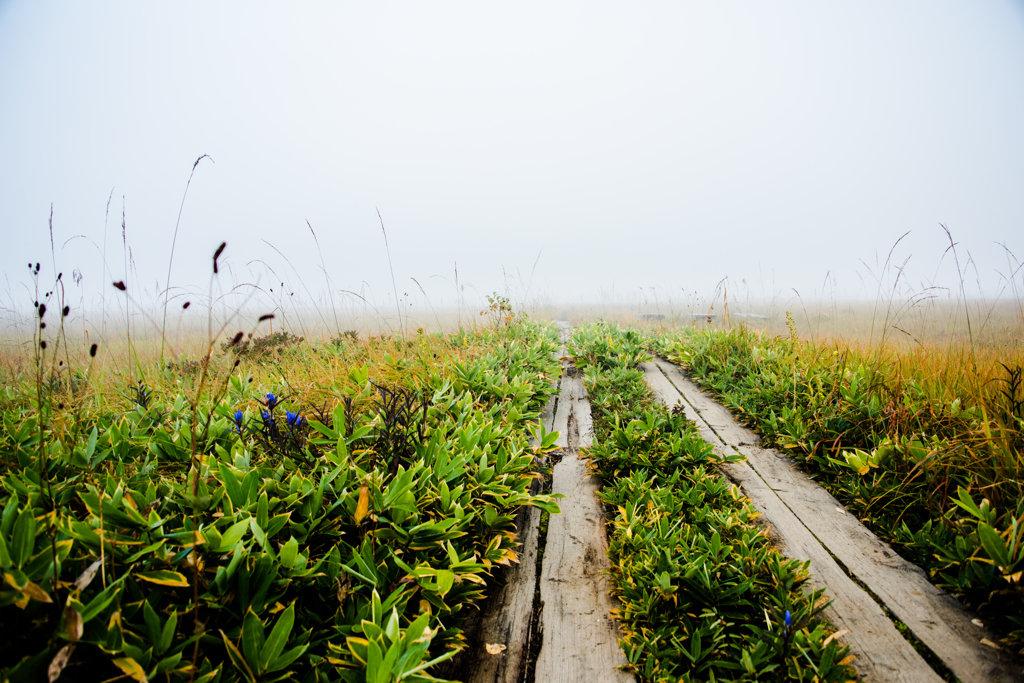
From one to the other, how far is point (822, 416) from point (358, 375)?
3.20 metres

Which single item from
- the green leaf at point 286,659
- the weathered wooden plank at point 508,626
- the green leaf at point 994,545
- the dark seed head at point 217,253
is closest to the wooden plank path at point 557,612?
the weathered wooden plank at point 508,626

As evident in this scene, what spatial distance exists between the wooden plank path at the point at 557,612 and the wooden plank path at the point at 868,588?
2.66 feet

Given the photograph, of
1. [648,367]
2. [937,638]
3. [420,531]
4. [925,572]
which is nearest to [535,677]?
[420,531]

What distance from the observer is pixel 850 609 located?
4.91 ft

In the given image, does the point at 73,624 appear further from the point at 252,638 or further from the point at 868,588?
the point at 868,588

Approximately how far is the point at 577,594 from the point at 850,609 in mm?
989

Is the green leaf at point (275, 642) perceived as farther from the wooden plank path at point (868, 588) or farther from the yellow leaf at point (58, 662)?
the wooden plank path at point (868, 588)

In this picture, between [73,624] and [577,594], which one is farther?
[577,594]

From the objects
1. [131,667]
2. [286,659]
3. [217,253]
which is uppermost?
[217,253]

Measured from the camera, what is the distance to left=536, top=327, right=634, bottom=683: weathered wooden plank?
1370 millimetres

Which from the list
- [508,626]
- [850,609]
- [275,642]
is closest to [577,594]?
[508,626]

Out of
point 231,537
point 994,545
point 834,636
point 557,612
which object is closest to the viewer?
point 231,537

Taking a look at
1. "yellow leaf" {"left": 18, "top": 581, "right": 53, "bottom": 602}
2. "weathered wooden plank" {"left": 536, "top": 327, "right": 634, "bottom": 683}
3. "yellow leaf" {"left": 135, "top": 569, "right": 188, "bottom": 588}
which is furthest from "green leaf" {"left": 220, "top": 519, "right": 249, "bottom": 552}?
"weathered wooden plank" {"left": 536, "top": 327, "right": 634, "bottom": 683}

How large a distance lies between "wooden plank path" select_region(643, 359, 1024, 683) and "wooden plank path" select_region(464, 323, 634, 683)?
81 centimetres
